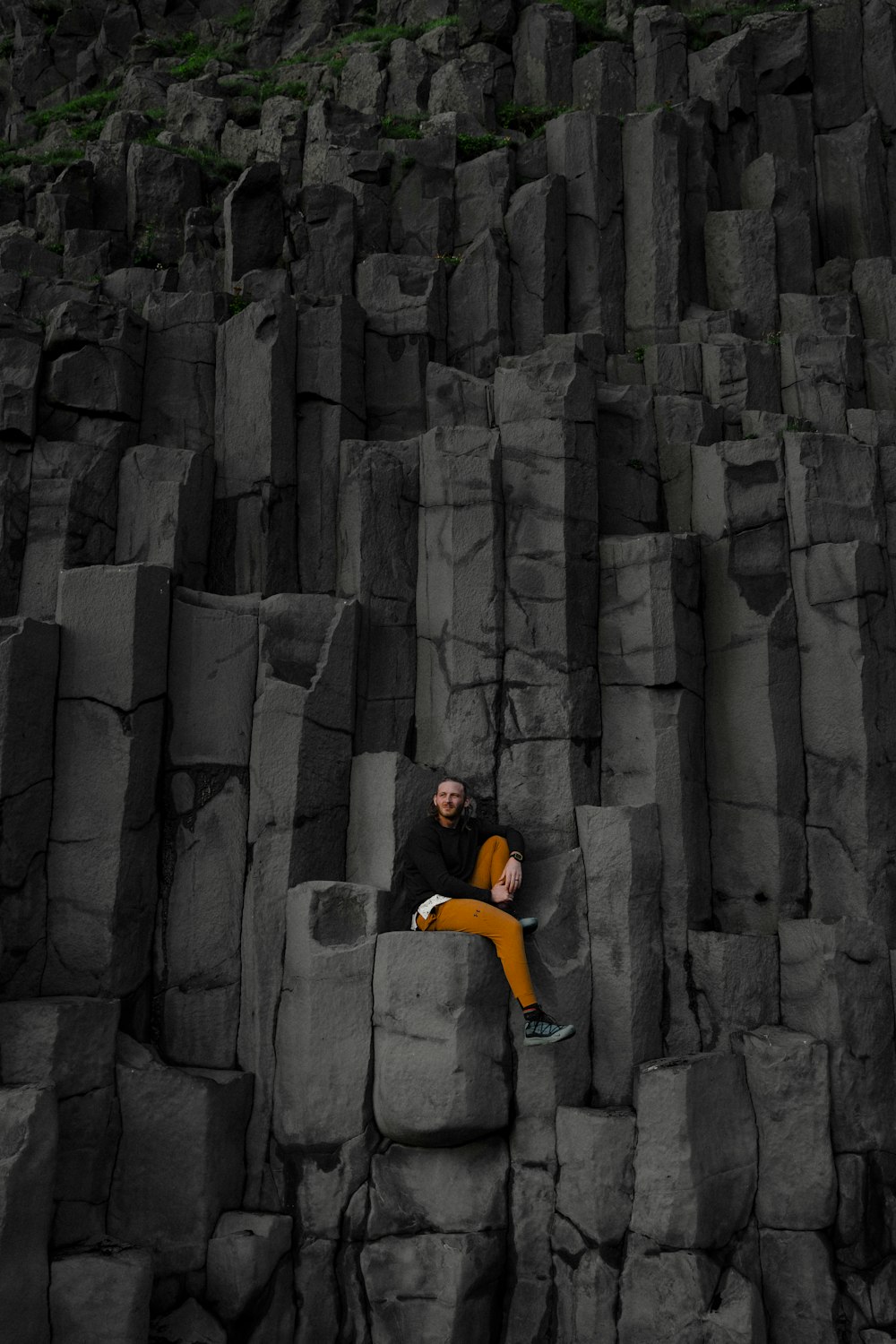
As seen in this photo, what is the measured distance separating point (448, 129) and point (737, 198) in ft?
16.5

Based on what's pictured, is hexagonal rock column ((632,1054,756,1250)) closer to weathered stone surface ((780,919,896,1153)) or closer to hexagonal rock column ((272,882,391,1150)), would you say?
weathered stone surface ((780,919,896,1153))

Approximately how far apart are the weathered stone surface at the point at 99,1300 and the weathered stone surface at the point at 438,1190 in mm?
1938

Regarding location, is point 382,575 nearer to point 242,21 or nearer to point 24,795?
point 24,795

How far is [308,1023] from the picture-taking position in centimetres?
1004

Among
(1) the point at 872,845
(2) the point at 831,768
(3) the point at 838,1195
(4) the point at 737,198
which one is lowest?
(3) the point at 838,1195

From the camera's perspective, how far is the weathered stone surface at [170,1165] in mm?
9727

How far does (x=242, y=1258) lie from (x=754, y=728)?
6757mm

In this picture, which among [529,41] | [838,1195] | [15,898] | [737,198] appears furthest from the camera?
[529,41]

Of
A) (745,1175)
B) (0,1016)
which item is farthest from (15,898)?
(745,1175)

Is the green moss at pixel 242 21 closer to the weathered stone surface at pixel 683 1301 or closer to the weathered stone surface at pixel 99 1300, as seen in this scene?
the weathered stone surface at pixel 99 1300

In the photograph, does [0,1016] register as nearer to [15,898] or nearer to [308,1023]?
[15,898]

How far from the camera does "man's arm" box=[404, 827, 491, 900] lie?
9.77m

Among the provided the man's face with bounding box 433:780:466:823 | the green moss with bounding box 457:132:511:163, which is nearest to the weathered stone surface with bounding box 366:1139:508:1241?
the man's face with bounding box 433:780:466:823

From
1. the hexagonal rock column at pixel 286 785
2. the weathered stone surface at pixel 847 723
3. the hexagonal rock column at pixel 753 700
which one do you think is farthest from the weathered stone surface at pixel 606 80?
the hexagonal rock column at pixel 286 785
